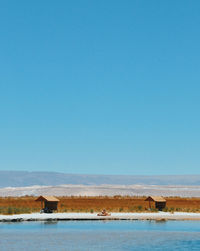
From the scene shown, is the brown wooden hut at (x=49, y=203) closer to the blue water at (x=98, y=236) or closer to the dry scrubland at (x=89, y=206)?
the dry scrubland at (x=89, y=206)

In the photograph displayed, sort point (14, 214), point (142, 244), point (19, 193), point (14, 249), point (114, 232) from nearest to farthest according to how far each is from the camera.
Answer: point (14, 249) → point (142, 244) → point (114, 232) → point (14, 214) → point (19, 193)

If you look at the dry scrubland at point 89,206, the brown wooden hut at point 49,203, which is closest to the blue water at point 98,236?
the brown wooden hut at point 49,203

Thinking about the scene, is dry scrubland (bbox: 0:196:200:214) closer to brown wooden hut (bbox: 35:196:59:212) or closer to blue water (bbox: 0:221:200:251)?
brown wooden hut (bbox: 35:196:59:212)

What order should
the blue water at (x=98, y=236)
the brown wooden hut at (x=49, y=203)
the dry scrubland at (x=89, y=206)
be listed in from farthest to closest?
the dry scrubland at (x=89, y=206), the brown wooden hut at (x=49, y=203), the blue water at (x=98, y=236)

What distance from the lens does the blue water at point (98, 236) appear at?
2614cm

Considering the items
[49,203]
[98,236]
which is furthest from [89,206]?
[98,236]

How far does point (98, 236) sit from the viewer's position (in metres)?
30.7

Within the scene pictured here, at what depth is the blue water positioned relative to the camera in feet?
85.8

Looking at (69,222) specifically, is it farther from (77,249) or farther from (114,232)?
(77,249)

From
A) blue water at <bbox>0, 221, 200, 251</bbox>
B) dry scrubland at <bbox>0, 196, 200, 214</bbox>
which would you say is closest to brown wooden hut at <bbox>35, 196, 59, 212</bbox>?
dry scrubland at <bbox>0, 196, 200, 214</bbox>

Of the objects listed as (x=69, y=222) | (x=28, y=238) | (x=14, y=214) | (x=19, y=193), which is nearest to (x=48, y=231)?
(x=28, y=238)

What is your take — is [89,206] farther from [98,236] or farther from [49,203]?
[98,236]

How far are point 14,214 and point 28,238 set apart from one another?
65.2 ft

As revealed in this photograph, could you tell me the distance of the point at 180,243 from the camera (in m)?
28.1
